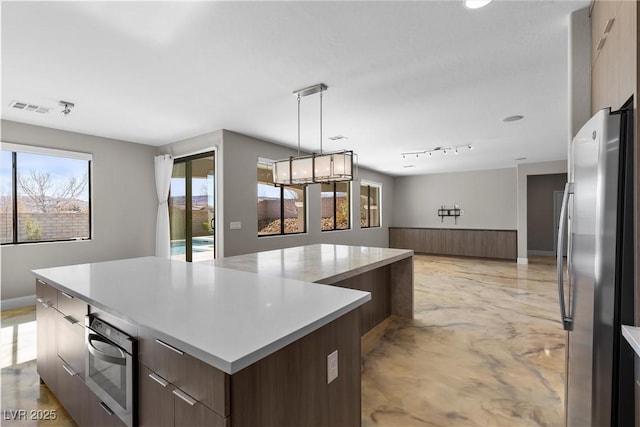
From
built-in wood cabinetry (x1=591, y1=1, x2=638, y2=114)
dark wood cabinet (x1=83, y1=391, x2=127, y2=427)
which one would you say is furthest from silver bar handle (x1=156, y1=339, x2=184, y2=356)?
built-in wood cabinetry (x1=591, y1=1, x2=638, y2=114)

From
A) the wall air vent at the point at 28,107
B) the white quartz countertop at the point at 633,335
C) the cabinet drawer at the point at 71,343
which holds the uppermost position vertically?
the wall air vent at the point at 28,107

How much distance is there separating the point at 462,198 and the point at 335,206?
4.13 meters

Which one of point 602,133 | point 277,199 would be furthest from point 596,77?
point 277,199

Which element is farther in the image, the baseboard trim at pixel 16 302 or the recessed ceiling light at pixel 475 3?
the baseboard trim at pixel 16 302

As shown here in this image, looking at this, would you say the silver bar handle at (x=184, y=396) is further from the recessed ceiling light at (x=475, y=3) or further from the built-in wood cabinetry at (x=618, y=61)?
the recessed ceiling light at (x=475, y=3)

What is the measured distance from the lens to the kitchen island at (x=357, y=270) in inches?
89.9

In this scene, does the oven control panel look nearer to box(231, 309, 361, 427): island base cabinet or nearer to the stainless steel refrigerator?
box(231, 309, 361, 427): island base cabinet

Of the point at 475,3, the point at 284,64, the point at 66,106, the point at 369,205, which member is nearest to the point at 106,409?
the point at 284,64

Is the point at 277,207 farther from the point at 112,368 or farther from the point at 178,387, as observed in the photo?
the point at 178,387

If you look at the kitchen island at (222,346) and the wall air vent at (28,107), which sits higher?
the wall air vent at (28,107)

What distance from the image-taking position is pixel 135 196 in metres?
5.03

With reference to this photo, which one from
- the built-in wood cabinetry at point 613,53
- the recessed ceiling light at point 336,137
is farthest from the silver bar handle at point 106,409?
the recessed ceiling light at point 336,137

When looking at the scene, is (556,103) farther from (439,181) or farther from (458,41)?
(439,181)

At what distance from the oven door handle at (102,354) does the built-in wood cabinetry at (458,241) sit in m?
8.45
